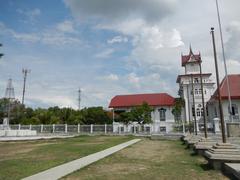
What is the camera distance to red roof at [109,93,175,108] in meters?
51.3

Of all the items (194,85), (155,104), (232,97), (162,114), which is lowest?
(162,114)

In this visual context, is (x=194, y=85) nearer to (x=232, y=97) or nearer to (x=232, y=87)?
(x=232, y=87)

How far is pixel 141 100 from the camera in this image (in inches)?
2105

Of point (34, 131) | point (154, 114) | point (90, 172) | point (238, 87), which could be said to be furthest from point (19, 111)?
point (90, 172)

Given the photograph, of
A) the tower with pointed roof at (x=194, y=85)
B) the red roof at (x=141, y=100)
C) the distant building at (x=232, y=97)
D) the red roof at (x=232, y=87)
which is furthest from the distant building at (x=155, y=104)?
the red roof at (x=232, y=87)

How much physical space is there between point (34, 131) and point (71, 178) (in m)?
34.1

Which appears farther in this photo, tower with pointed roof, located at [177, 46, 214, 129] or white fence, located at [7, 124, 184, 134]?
tower with pointed roof, located at [177, 46, 214, 129]

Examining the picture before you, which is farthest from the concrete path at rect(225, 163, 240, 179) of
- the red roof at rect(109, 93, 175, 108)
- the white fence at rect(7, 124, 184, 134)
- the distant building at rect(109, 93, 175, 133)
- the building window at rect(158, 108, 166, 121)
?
the building window at rect(158, 108, 166, 121)

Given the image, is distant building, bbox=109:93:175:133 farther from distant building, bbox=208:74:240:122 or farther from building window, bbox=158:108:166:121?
distant building, bbox=208:74:240:122

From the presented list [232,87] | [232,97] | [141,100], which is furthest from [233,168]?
[141,100]

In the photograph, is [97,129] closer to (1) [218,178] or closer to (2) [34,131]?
(2) [34,131]

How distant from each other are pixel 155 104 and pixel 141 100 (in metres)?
3.64

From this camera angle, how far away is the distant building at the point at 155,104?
50128 millimetres

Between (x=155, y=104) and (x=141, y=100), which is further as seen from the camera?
(x=141, y=100)
